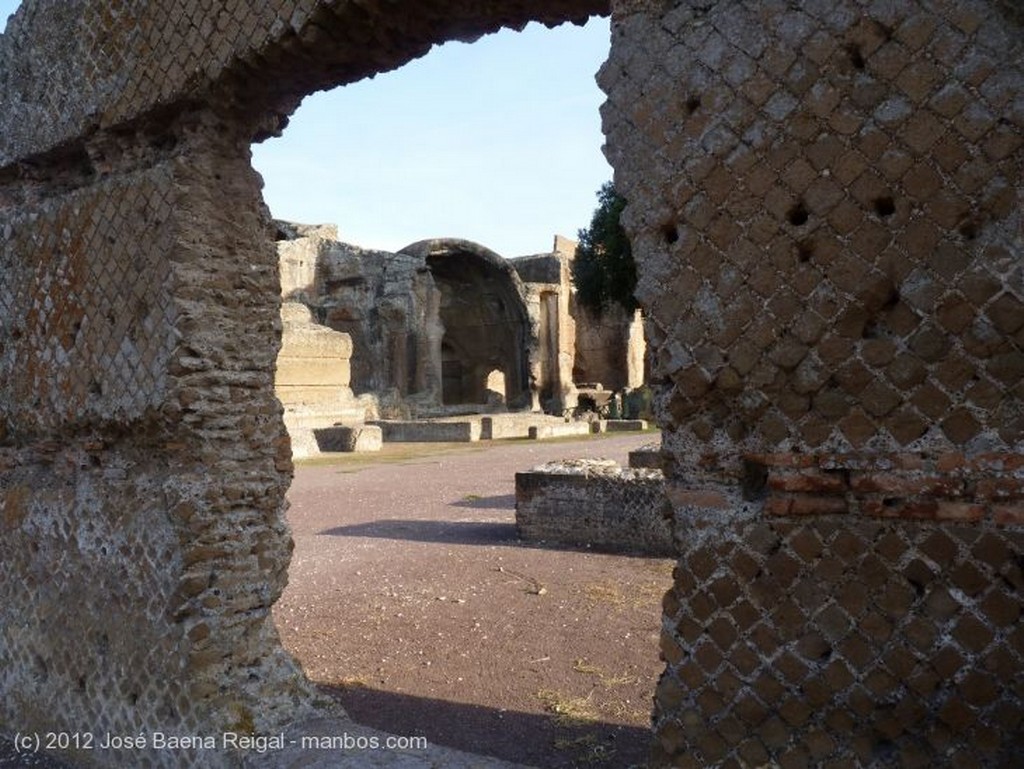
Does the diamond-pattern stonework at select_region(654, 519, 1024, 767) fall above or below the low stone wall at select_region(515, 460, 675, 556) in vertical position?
above

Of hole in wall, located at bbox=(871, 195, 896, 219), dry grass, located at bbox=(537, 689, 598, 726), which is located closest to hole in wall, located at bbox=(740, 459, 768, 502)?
hole in wall, located at bbox=(871, 195, 896, 219)

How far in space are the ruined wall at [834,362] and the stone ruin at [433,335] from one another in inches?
720

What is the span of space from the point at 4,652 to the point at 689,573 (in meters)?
4.06

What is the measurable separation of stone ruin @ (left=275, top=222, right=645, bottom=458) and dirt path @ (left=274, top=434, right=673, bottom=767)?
37.3 ft

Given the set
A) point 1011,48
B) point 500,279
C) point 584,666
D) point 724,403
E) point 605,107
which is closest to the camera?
point 1011,48

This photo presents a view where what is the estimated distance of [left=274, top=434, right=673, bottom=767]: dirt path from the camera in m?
4.66

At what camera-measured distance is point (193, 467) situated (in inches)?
159

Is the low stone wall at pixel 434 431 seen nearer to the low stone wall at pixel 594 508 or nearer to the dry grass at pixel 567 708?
the low stone wall at pixel 594 508

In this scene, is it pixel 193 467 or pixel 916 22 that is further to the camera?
pixel 193 467

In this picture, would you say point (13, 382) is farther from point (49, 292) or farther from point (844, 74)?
point (844, 74)

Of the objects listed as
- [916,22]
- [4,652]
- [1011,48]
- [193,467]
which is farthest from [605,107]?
[4,652]

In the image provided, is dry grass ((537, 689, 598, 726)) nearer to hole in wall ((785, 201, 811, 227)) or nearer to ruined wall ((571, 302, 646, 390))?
hole in wall ((785, 201, 811, 227))

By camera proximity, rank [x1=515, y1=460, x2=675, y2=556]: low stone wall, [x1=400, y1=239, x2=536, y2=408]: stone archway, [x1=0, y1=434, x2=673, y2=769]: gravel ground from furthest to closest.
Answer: [x1=400, y1=239, x2=536, y2=408]: stone archway → [x1=515, y1=460, x2=675, y2=556]: low stone wall → [x1=0, y1=434, x2=673, y2=769]: gravel ground

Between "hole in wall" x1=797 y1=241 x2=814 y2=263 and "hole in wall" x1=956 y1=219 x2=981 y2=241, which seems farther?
"hole in wall" x1=797 y1=241 x2=814 y2=263
